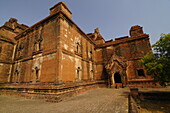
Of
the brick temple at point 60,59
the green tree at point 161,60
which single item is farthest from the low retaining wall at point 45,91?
the green tree at point 161,60

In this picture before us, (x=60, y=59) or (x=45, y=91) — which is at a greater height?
(x=60, y=59)

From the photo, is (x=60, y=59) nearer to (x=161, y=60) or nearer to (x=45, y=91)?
(x=45, y=91)

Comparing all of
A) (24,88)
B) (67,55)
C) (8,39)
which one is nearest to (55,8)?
(67,55)

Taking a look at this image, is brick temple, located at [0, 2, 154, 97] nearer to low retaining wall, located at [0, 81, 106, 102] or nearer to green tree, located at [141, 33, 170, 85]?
low retaining wall, located at [0, 81, 106, 102]

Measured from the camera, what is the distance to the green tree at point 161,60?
22.7ft

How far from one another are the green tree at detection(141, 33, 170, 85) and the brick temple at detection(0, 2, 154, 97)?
692 cm

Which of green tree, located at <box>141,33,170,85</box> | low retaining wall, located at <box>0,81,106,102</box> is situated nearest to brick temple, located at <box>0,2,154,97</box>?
low retaining wall, located at <box>0,81,106,102</box>

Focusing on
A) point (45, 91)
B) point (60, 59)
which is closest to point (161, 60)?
point (60, 59)

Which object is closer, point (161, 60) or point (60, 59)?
point (161, 60)

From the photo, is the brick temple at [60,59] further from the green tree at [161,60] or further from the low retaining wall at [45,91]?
the green tree at [161,60]

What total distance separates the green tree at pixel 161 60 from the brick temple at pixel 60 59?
6.92 m

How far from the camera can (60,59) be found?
8695 millimetres

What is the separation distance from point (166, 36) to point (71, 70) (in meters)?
10.1

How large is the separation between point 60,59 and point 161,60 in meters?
9.53
